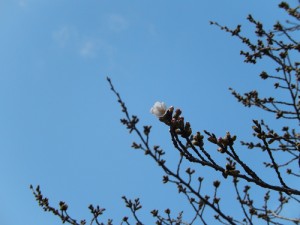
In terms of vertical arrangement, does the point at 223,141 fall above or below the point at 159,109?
below

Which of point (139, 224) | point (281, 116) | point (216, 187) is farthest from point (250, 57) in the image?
point (139, 224)

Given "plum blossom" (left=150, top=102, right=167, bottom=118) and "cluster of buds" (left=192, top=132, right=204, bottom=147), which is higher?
"plum blossom" (left=150, top=102, right=167, bottom=118)

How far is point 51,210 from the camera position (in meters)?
4.95

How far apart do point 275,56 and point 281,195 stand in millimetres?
2358

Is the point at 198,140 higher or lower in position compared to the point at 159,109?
lower

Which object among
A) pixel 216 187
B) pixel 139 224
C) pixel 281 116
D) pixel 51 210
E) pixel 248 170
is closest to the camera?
pixel 248 170

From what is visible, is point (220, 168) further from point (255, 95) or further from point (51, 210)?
point (255, 95)

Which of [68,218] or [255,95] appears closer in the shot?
[68,218]

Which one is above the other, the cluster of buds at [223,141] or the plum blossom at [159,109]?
the plum blossom at [159,109]

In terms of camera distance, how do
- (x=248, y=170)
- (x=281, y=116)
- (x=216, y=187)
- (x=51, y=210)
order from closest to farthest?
(x=248, y=170) → (x=216, y=187) → (x=51, y=210) → (x=281, y=116)

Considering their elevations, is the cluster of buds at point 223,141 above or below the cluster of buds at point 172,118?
below

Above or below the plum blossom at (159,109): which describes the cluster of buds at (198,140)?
below

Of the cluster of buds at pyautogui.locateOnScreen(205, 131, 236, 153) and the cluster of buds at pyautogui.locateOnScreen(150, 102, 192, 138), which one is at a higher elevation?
the cluster of buds at pyautogui.locateOnScreen(150, 102, 192, 138)

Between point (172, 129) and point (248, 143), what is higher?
point (248, 143)
